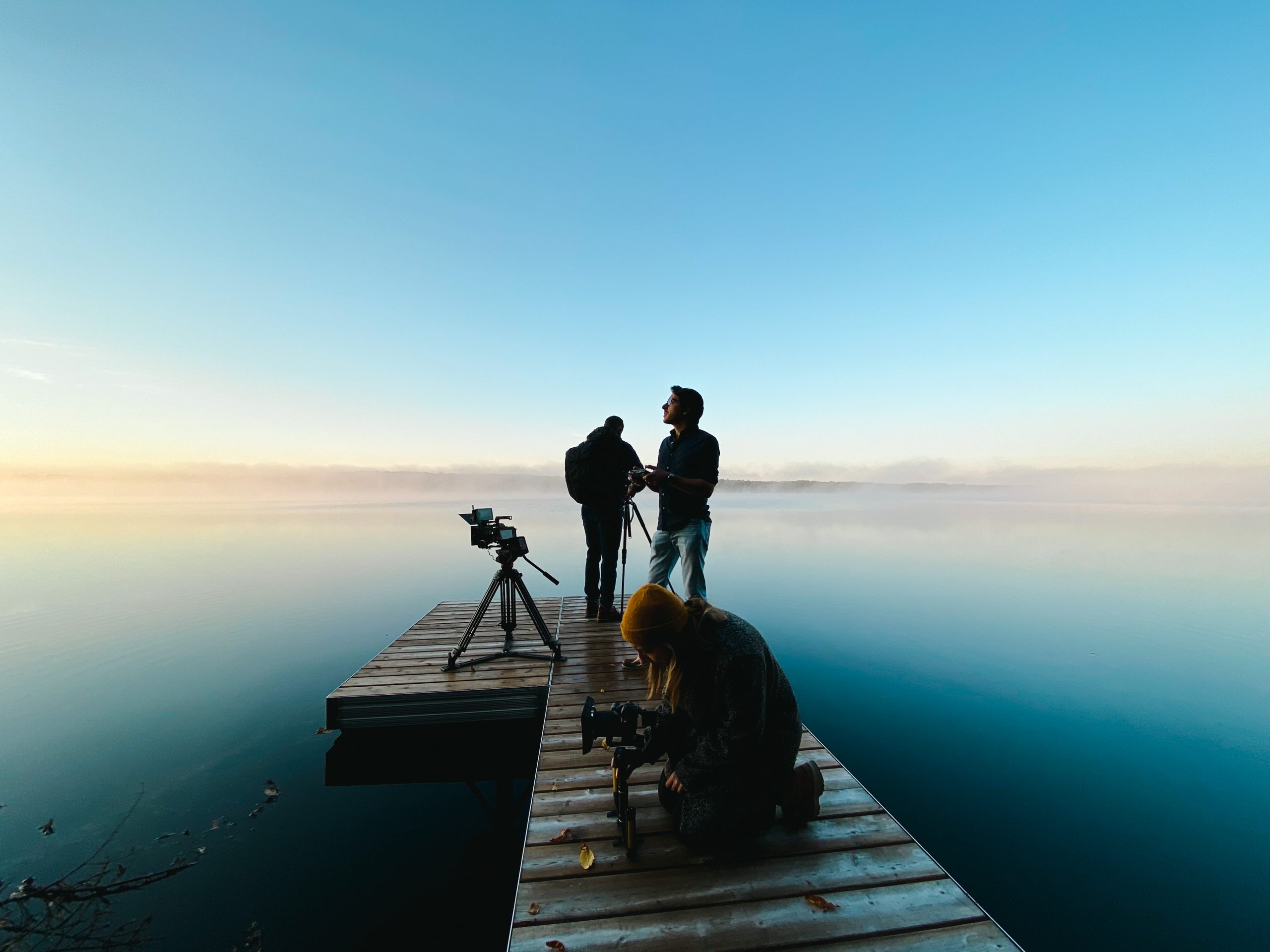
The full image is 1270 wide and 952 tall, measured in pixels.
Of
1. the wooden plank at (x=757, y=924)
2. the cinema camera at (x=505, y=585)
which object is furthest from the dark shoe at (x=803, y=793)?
the cinema camera at (x=505, y=585)

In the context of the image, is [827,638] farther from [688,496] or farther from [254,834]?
[254,834]

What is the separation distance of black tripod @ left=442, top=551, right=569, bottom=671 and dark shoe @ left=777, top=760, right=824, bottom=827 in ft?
9.42

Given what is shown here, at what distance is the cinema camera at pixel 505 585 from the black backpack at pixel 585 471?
949 millimetres

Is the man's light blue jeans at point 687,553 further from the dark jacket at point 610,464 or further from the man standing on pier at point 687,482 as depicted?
the dark jacket at point 610,464

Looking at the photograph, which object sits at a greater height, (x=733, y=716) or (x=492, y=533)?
(x=492, y=533)

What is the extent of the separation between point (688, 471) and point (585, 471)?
5.45ft

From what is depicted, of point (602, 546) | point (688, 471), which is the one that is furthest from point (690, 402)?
point (602, 546)

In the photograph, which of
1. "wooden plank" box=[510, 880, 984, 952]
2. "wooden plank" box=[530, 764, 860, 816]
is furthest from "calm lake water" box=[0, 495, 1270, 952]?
"wooden plank" box=[510, 880, 984, 952]

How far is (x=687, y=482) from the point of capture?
13.9 ft

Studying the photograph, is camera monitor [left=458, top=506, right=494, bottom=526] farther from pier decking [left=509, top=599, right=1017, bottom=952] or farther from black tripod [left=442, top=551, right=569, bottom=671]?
pier decking [left=509, top=599, right=1017, bottom=952]

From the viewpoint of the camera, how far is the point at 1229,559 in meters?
21.5

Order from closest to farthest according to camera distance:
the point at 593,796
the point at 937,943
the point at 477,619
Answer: the point at 937,943, the point at 593,796, the point at 477,619

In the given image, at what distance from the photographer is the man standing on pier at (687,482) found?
4277 mm

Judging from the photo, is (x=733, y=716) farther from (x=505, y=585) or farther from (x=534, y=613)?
(x=505, y=585)
